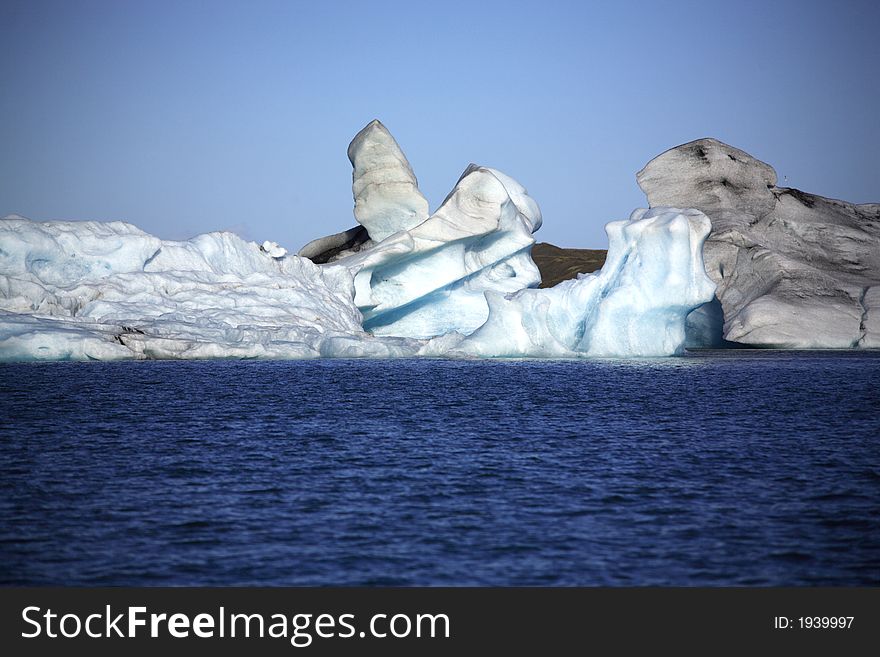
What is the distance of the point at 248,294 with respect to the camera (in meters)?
42.4

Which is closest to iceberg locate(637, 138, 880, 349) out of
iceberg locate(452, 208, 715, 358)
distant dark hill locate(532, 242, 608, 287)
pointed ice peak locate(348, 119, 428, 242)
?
iceberg locate(452, 208, 715, 358)

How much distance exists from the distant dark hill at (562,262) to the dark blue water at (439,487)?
95771 millimetres

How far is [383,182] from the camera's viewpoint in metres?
49.7

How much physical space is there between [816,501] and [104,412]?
16653 mm

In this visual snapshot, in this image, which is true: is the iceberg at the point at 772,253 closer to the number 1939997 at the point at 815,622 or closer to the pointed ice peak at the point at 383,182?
the pointed ice peak at the point at 383,182

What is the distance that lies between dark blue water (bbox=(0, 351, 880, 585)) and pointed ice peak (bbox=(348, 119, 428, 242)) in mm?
21096

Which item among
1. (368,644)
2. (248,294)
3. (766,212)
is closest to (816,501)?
(368,644)

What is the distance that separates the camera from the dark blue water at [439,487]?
11312 mm

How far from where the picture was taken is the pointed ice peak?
49656 millimetres

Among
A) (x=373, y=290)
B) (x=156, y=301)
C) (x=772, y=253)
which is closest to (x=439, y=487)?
(x=156, y=301)

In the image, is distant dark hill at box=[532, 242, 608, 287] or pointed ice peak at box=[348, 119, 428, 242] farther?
distant dark hill at box=[532, 242, 608, 287]

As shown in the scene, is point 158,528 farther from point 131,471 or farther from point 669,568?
point 669,568

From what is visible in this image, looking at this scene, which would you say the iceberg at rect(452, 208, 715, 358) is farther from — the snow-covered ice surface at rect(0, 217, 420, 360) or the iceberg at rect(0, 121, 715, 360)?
the snow-covered ice surface at rect(0, 217, 420, 360)

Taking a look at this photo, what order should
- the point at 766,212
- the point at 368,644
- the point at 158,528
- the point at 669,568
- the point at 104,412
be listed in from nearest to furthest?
the point at 368,644 → the point at 669,568 → the point at 158,528 → the point at 104,412 → the point at 766,212
